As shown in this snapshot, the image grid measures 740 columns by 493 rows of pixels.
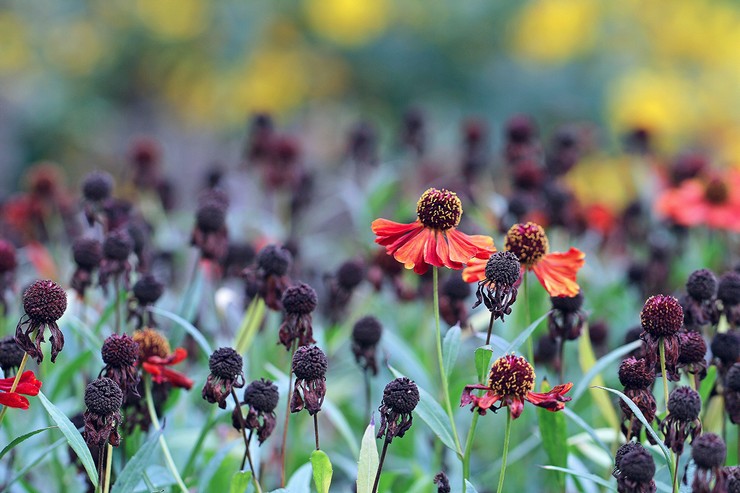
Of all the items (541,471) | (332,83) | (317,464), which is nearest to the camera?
(317,464)

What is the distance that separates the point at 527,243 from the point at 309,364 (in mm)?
380

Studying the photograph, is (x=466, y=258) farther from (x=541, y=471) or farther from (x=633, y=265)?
(x=633, y=265)

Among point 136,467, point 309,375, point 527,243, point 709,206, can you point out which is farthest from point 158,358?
point 709,206

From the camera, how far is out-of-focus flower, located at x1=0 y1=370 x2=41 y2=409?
105 centimetres

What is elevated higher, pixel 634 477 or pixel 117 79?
pixel 117 79

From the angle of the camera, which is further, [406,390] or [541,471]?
[541,471]

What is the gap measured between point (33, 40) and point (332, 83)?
5.97 ft

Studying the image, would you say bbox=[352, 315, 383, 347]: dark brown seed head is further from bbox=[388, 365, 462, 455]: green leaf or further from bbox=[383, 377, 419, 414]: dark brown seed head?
bbox=[383, 377, 419, 414]: dark brown seed head

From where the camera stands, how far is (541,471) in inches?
68.3

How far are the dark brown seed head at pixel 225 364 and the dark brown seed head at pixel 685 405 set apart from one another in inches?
19.3

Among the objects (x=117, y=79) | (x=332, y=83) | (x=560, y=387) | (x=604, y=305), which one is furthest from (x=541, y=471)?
(x=117, y=79)

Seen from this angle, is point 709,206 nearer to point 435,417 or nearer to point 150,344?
point 435,417

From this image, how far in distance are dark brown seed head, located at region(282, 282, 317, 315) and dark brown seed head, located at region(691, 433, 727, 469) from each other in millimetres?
499

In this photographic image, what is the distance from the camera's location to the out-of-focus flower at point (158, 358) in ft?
4.10
